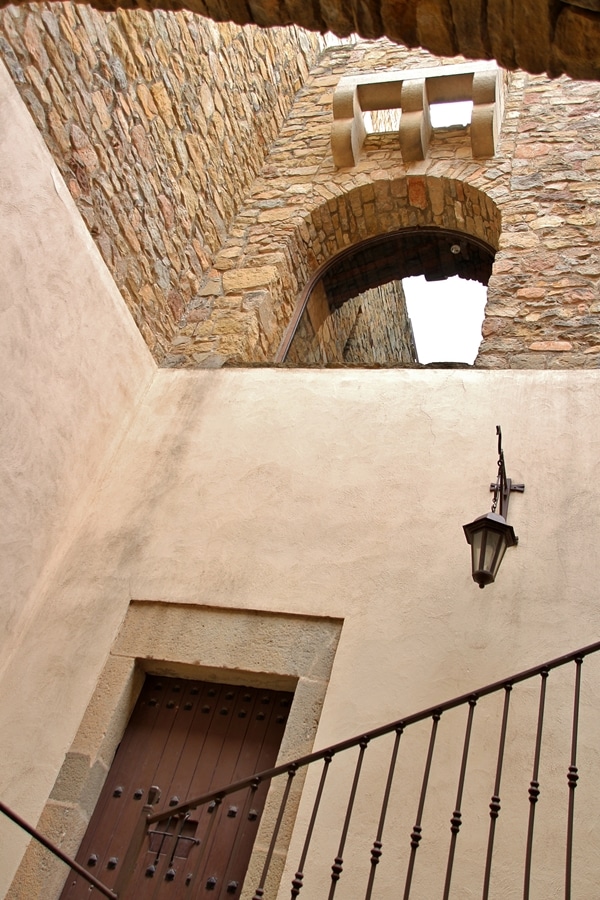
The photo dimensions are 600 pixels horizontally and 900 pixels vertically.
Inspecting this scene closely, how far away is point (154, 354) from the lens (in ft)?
18.1

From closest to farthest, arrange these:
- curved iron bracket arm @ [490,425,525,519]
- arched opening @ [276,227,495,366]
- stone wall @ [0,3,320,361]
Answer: curved iron bracket arm @ [490,425,525,519], stone wall @ [0,3,320,361], arched opening @ [276,227,495,366]

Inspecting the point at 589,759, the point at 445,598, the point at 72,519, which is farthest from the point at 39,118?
the point at 589,759

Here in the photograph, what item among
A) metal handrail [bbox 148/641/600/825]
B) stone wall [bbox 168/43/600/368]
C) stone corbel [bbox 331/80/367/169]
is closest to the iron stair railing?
metal handrail [bbox 148/641/600/825]

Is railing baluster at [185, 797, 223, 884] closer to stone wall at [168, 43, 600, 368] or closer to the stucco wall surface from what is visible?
the stucco wall surface

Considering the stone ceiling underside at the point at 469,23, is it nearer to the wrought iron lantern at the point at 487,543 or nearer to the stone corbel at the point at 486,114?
the wrought iron lantern at the point at 487,543

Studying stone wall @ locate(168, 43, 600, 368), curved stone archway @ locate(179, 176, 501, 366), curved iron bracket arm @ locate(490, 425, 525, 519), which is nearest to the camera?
curved iron bracket arm @ locate(490, 425, 525, 519)

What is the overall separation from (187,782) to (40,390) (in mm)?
2036

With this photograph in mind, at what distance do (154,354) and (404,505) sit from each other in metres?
2.09

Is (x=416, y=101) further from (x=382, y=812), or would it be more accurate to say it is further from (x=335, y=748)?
(x=382, y=812)

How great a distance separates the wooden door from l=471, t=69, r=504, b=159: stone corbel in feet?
15.2

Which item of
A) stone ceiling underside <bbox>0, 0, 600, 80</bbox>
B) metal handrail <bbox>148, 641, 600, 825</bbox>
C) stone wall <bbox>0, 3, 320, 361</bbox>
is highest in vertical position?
stone wall <bbox>0, 3, 320, 361</bbox>

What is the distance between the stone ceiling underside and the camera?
262 cm

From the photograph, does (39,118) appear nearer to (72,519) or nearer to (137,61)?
(137,61)

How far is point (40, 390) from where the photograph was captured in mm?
4402
